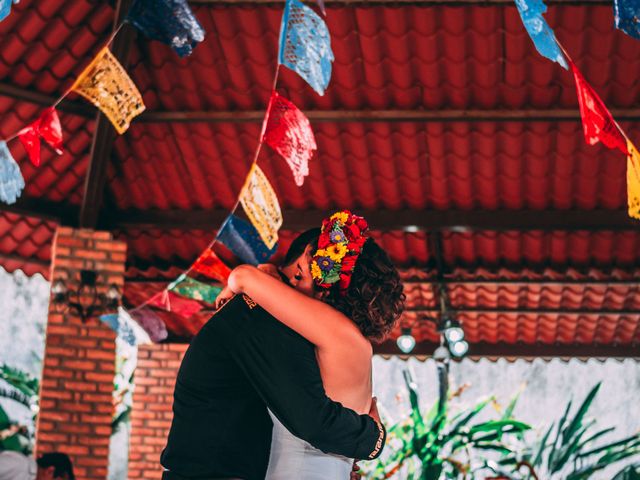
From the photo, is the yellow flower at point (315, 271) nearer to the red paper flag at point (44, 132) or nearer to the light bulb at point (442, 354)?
the red paper flag at point (44, 132)

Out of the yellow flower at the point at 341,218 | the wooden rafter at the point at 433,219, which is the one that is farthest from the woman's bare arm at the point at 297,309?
the wooden rafter at the point at 433,219

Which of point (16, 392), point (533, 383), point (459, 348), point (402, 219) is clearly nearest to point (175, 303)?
point (402, 219)

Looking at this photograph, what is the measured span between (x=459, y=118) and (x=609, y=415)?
16459 mm

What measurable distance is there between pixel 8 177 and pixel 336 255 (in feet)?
10.7

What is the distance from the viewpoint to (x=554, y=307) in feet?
32.8

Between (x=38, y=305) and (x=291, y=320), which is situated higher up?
(x=38, y=305)

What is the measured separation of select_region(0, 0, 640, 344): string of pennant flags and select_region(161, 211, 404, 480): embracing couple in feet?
5.21

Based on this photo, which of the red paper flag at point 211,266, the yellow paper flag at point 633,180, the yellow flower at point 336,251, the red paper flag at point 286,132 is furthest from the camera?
the red paper flag at point 211,266

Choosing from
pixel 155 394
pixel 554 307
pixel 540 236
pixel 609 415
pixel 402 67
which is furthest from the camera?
pixel 609 415

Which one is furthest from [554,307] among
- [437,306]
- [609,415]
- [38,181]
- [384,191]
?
[609,415]

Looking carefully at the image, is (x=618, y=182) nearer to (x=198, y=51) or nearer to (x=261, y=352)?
(x=198, y=51)

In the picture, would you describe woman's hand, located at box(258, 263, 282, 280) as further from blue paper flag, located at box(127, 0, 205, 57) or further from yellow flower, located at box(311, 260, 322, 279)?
blue paper flag, located at box(127, 0, 205, 57)

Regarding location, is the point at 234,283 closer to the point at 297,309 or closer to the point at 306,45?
the point at 297,309

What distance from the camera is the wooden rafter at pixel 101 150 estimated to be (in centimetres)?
635
